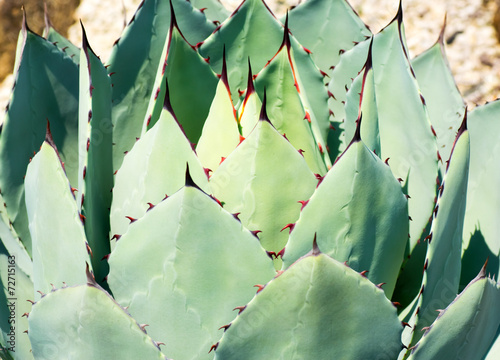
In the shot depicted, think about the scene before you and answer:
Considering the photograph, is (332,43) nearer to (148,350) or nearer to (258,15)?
(258,15)

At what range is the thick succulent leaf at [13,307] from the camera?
0.90 meters

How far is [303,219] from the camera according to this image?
2.44 feet

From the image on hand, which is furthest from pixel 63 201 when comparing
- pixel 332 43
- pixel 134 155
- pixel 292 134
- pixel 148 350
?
pixel 332 43

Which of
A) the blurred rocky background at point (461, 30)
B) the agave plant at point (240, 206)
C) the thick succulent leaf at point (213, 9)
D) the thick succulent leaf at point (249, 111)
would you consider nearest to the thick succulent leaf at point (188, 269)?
the agave plant at point (240, 206)

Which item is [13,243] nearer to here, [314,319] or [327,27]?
[314,319]

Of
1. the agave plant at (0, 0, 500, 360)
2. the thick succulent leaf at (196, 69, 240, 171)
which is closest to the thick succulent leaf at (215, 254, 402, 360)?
the agave plant at (0, 0, 500, 360)

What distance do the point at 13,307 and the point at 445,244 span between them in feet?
2.04

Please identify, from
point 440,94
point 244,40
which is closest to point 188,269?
point 244,40

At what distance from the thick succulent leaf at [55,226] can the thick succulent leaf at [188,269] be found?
0.22ft

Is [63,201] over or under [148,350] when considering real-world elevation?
over

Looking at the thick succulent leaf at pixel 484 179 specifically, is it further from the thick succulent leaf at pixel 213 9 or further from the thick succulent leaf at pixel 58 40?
the thick succulent leaf at pixel 58 40

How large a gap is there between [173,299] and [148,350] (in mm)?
67

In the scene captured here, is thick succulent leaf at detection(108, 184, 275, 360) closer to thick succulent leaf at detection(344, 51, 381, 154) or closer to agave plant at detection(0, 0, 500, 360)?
agave plant at detection(0, 0, 500, 360)

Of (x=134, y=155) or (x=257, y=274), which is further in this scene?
(x=134, y=155)
